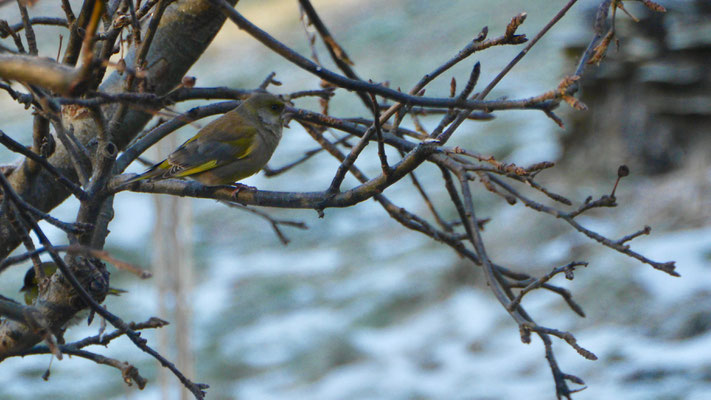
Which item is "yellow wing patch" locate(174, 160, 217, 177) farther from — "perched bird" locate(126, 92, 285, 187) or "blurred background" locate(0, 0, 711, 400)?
"blurred background" locate(0, 0, 711, 400)

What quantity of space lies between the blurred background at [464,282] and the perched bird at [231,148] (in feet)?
8.03

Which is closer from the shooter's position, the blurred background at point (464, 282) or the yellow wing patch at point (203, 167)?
the yellow wing patch at point (203, 167)

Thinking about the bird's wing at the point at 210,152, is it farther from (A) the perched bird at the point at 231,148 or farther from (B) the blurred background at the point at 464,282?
(B) the blurred background at the point at 464,282

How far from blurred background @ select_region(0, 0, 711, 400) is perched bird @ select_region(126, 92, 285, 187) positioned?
8.03 feet

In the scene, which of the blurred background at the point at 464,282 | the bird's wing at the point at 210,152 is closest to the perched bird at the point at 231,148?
the bird's wing at the point at 210,152

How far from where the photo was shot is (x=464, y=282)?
30.7ft

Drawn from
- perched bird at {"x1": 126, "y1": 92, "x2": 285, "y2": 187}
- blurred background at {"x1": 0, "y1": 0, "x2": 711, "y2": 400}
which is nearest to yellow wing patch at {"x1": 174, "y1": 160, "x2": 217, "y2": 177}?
perched bird at {"x1": 126, "y1": 92, "x2": 285, "y2": 187}

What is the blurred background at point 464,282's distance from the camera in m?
6.86

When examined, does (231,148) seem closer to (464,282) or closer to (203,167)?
(203,167)

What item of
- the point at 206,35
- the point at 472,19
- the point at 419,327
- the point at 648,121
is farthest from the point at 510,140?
the point at 206,35

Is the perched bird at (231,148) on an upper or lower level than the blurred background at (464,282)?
lower

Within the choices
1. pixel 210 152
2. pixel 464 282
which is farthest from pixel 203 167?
pixel 464 282

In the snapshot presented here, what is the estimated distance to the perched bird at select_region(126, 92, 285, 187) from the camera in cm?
334

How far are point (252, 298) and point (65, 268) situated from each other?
903cm
